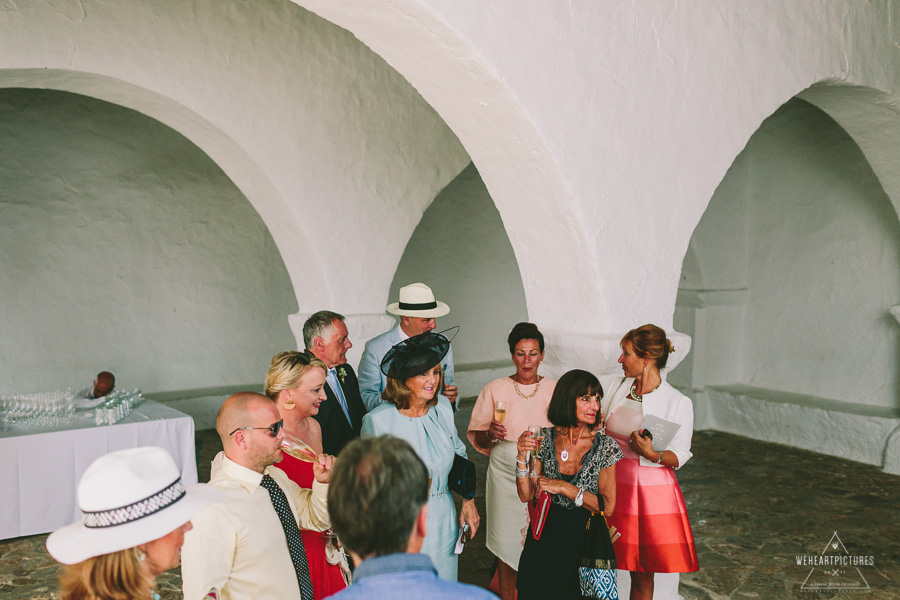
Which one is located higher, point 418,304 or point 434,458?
point 418,304

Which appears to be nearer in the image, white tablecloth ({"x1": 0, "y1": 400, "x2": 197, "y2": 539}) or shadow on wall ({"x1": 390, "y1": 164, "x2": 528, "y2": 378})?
white tablecloth ({"x1": 0, "y1": 400, "x2": 197, "y2": 539})

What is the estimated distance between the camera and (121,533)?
1615mm

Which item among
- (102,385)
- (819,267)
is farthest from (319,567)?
(819,267)

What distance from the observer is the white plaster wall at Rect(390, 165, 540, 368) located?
10.1 m

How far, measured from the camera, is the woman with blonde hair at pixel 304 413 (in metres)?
2.73

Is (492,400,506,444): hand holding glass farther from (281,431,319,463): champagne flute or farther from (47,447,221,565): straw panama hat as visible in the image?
(47,447,221,565): straw panama hat

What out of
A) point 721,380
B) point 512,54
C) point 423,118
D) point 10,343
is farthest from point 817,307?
point 10,343

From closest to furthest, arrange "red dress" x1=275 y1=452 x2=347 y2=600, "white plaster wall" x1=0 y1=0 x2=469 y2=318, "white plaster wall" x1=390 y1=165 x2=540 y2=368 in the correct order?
"red dress" x1=275 y1=452 x2=347 y2=600 < "white plaster wall" x1=0 y1=0 x2=469 y2=318 < "white plaster wall" x1=390 y1=165 x2=540 y2=368

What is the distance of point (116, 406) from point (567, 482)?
4.35m

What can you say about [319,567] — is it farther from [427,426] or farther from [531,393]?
[531,393]

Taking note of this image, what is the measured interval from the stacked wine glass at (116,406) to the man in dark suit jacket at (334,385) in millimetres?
2681

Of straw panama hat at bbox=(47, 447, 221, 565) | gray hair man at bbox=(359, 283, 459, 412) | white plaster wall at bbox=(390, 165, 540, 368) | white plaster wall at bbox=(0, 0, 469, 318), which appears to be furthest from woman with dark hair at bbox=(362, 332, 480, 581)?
white plaster wall at bbox=(390, 165, 540, 368)

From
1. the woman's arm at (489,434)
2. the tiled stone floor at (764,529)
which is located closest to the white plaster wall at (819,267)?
the tiled stone floor at (764,529)

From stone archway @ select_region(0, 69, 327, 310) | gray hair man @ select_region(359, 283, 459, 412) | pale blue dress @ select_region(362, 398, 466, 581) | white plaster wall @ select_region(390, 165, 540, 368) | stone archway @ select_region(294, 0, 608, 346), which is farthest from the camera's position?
white plaster wall @ select_region(390, 165, 540, 368)
